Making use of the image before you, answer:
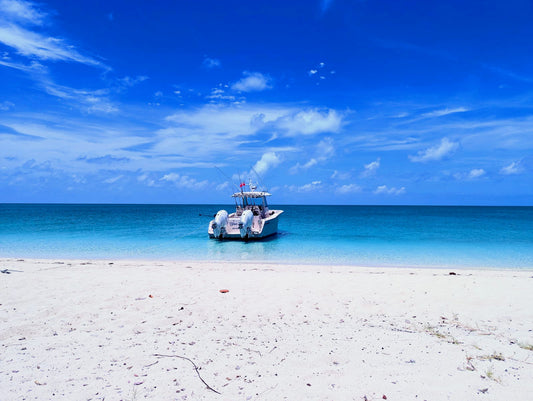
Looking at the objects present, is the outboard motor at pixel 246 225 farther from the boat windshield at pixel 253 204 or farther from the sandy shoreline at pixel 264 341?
the sandy shoreline at pixel 264 341

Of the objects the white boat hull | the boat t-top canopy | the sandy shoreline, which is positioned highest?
the boat t-top canopy

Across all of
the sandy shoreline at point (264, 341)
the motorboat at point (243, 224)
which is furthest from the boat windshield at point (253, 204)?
the sandy shoreline at point (264, 341)

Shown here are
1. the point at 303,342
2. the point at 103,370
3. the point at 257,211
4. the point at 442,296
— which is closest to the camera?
the point at 103,370

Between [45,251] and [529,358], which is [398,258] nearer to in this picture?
[529,358]

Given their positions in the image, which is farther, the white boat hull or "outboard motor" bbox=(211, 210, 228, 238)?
the white boat hull

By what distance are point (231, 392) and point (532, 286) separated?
385 inches

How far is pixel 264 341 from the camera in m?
5.37

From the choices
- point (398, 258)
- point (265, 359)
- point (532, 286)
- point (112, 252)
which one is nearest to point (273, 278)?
point (265, 359)

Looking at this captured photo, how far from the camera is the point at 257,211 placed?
28438 mm

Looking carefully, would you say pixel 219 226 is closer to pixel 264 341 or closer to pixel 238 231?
pixel 238 231

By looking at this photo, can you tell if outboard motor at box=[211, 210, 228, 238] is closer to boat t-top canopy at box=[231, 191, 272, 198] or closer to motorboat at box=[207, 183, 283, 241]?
motorboat at box=[207, 183, 283, 241]

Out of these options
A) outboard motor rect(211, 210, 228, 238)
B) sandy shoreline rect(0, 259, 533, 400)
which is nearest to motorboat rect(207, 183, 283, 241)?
outboard motor rect(211, 210, 228, 238)

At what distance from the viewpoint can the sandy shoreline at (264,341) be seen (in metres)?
3.97

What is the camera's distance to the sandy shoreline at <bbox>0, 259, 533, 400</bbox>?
3.97 m
